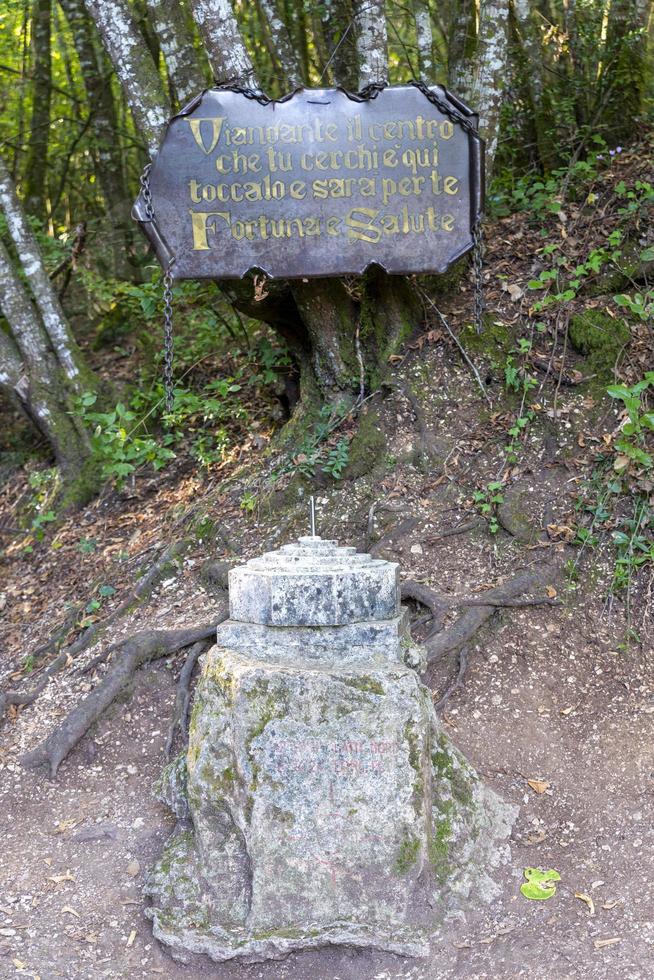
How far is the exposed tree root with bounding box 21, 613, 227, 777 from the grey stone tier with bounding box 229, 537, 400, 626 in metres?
1.43

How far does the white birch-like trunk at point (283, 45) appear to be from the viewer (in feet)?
24.8

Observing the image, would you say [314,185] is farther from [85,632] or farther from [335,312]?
[85,632]

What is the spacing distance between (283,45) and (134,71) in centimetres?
194

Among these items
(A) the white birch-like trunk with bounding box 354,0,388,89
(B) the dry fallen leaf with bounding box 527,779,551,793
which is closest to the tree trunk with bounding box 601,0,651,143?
(A) the white birch-like trunk with bounding box 354,0,388,89

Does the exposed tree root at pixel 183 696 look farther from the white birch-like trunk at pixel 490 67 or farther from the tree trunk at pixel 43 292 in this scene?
the white birch-like trunk at pixel 490 67

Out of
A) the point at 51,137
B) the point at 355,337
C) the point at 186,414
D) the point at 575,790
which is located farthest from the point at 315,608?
the point at 51,137

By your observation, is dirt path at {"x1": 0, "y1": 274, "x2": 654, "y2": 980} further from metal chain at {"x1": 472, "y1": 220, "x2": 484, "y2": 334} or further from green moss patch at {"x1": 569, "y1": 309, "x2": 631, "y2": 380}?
metal chain at {"x1": 472, "y1": 220, "x2": 484, "y2": 334}

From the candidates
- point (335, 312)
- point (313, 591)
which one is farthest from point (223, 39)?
point (313, 591)

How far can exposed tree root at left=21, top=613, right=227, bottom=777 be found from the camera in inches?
199

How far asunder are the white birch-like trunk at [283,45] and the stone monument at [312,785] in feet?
16.8

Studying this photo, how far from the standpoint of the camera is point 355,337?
650cm

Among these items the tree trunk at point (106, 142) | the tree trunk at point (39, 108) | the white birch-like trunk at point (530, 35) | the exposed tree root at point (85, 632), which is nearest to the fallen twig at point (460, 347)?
the exposed tree root at point (85, 632)

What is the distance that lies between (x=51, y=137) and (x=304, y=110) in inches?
290

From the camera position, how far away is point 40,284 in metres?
7.47
